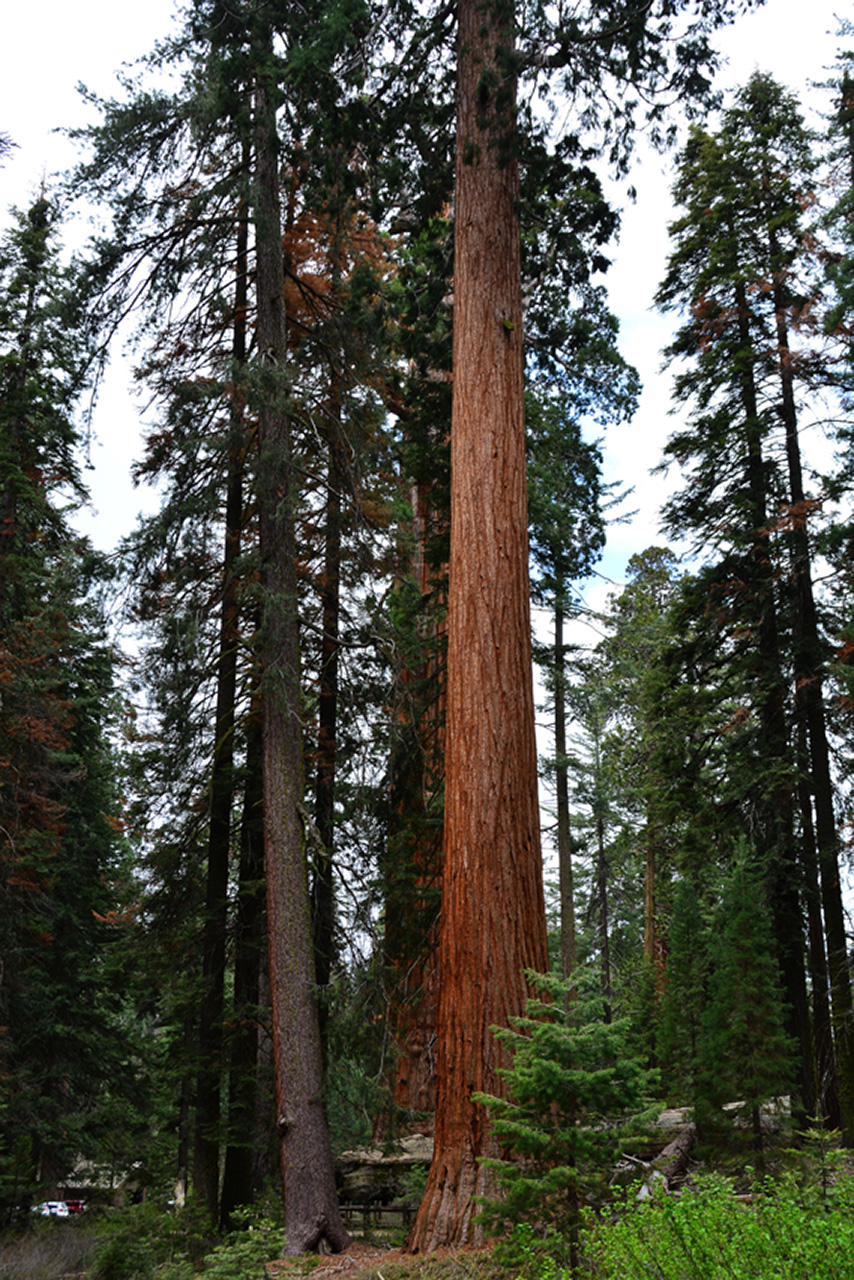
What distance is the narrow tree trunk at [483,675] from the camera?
18.2 feet

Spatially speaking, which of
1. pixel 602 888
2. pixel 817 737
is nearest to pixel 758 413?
pixel 817 737

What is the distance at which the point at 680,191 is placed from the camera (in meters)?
18.0

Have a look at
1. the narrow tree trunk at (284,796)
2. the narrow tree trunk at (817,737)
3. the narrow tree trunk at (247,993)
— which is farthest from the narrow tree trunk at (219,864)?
the narrow tree trunk at (817,737)

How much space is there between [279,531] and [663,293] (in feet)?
38.5

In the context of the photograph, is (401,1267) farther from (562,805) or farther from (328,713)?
(562,805)

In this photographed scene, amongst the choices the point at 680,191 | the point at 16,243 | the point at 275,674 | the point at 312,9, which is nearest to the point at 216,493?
the point at 275,674

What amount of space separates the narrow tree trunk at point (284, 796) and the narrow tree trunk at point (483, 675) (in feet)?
8.18

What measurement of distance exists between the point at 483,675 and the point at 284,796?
10.6 ft

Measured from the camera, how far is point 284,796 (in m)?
8.80

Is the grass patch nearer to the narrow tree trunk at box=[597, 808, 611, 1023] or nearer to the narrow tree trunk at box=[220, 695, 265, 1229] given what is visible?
the narrow tree trunk at box=[220, 695, 265, 1229]

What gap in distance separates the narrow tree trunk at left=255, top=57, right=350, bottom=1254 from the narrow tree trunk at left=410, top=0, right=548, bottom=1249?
249 cm

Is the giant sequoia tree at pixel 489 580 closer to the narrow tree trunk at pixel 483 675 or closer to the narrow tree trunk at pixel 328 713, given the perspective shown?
the narrow tree trunk at pixel 483 675

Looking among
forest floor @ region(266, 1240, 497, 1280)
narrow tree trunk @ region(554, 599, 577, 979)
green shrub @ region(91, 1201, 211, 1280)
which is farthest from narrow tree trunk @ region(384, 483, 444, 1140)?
narrow tree trunk @ region(554, 599, 577, 979)

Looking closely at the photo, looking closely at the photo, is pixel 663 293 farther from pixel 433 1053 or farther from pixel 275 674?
pixel 433 1053
